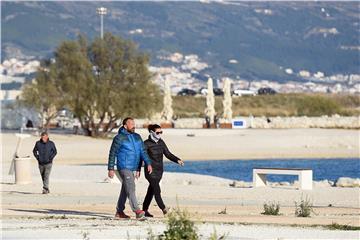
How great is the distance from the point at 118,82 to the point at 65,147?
7.93 meters

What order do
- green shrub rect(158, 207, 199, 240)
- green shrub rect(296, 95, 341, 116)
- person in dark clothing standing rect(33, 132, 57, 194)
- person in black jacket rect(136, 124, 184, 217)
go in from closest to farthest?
1. green shrub rect(158, 207, 199, 240)
2. person in black jacket rect(136, 124, 184, 217)
3. person in dark clothing standing rect(33, 132, 57, 194)
4. green shrub rect(296, 95, 341, 116)

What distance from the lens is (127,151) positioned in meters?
18.1

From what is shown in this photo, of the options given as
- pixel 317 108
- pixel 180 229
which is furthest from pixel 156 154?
pixel 317 108

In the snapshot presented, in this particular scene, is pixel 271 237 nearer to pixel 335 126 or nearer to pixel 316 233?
pixel 316 233

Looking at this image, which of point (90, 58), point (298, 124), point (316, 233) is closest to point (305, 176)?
point (316, 233)

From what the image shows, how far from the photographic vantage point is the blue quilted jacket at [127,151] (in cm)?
1806

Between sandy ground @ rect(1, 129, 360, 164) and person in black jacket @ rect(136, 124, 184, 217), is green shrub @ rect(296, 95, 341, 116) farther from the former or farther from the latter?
person in black jacket @ rect(136, 124, 184, 217)

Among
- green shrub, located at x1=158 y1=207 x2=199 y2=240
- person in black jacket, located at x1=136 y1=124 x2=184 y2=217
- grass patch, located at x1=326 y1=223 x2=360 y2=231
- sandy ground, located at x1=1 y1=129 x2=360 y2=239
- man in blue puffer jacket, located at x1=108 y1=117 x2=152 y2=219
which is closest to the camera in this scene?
green shrub, located at x1=158 y1=207 x2=199 y2=240

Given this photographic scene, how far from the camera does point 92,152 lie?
50.7 metres

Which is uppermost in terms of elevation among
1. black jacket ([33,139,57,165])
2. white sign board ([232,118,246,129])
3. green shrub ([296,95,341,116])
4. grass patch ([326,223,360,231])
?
green shrub ([296,95,341,116])

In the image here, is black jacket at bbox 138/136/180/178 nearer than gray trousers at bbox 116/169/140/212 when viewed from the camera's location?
No

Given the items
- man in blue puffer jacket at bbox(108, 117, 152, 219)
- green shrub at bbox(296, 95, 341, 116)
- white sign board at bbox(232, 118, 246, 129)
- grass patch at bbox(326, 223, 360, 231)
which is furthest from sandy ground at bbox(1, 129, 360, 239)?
green shrub at bbox(296, 95, 341, 116)

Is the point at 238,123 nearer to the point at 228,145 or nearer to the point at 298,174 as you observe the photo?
the point at 228,145

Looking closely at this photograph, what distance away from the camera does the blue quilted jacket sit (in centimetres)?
1806
